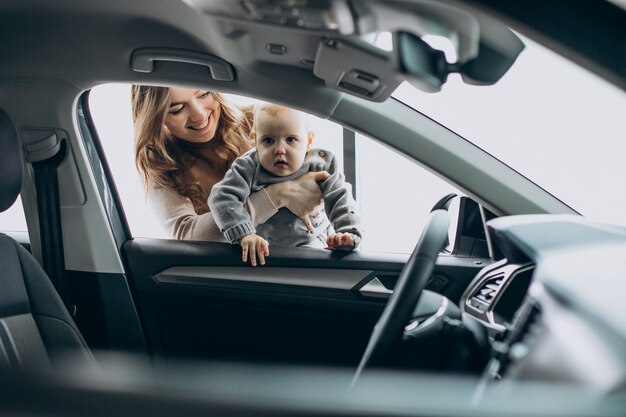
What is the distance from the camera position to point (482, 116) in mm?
3686

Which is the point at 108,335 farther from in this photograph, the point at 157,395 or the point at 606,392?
the point at 606,392

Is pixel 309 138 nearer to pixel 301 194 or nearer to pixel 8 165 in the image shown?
pixel 301 194

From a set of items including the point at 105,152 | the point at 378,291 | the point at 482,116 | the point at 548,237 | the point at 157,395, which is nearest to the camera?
the point at 157,395

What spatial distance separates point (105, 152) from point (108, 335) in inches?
19.5

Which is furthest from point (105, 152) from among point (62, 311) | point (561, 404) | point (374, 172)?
point (374, 172)

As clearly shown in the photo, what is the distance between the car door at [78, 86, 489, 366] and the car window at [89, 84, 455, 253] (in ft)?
1.92

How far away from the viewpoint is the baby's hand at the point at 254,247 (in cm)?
178

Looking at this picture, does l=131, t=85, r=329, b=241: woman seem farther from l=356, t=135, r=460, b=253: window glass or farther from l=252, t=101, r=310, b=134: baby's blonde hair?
l=356, t=135, r=460, b=253: window glass

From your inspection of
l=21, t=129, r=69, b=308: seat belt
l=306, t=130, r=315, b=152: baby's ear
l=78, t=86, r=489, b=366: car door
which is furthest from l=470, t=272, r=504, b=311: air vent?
l=21, t=129, r=69, b=308: seat belt

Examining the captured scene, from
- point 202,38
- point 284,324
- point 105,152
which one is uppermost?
point 202,38

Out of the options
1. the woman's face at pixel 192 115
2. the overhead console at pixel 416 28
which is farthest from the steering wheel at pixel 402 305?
the woman's face at pixel 192 115

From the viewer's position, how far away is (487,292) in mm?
1529

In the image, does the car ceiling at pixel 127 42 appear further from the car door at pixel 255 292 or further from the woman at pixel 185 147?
the woman at pixel 185 147

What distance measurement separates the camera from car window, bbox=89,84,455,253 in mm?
2818
